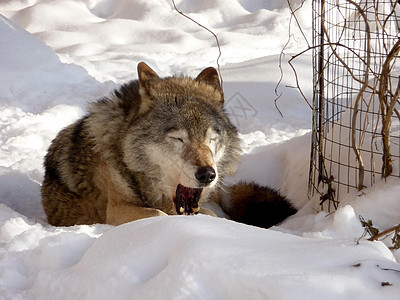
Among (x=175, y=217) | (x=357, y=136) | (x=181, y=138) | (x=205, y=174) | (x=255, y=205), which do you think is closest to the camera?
(x=175, y=217)

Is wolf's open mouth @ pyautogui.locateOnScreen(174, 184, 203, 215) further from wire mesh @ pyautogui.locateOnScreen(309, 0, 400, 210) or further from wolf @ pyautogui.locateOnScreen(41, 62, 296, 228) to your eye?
wire mesh @ pyautogui.locateOnScreen(309, 0, 400, 210)

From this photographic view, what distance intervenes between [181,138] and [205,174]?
33cm

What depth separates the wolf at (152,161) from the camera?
379 cm

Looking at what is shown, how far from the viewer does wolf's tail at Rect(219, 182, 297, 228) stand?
4273 millimetres

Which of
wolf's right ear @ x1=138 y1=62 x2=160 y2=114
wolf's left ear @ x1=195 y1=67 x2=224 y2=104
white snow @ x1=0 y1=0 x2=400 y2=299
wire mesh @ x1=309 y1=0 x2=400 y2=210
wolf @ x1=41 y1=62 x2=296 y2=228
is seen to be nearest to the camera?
white snow @ x1=0 y1=0 x2=400 y2=299

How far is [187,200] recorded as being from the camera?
4043 millimetres

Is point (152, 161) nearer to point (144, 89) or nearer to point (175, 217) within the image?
point (144, 89)

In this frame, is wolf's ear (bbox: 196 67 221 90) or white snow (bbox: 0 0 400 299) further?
wolf's ear (bbox: 196 67 221 90)

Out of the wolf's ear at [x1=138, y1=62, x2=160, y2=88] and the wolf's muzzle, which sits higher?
the wolf's ear at [x1=138, y1=62, x2=160, y2=88]

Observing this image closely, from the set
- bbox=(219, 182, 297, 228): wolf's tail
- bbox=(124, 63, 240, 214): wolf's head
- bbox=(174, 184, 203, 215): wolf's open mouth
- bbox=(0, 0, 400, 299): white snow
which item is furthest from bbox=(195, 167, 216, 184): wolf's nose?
bbox=(219, 182, 297, 228): wolf's tail

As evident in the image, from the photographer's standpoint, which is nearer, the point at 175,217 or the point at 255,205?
the point at 175,217

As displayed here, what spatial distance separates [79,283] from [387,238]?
1.74 m

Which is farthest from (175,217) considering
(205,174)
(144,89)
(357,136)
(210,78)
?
(357,136)

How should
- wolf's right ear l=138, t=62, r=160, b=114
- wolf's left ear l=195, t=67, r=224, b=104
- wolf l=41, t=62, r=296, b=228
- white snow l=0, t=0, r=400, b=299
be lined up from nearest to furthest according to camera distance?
white snow l=0, t=0, r=400, b=299
wolf l=41, t=62, r=296, b=228
wolf's right ear l=138, t=62, r=160, b=114
wolf's left ear l=195, t=67, r=224, b=104
